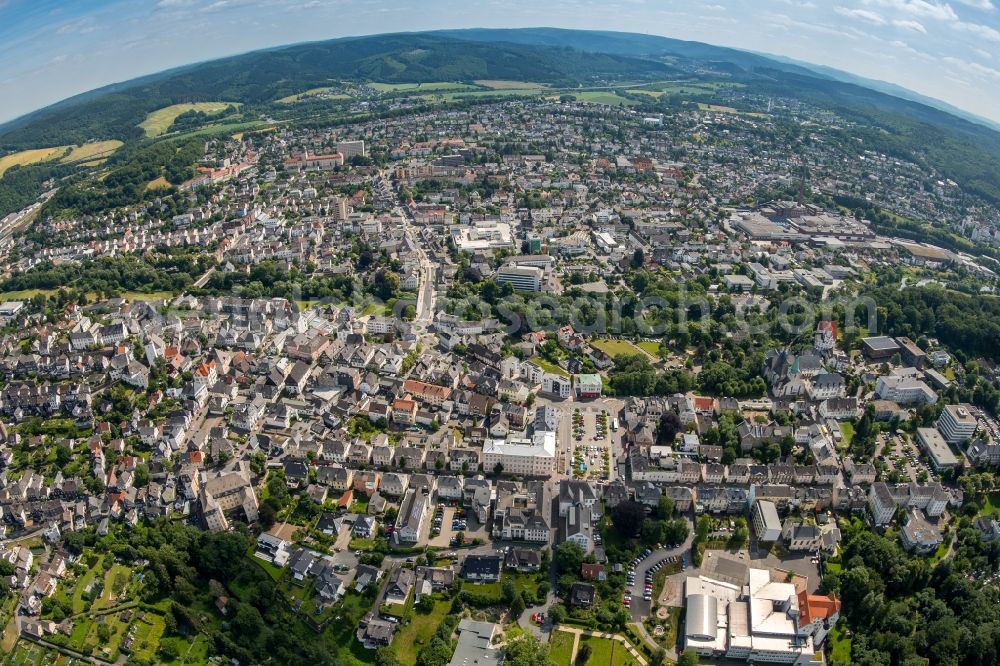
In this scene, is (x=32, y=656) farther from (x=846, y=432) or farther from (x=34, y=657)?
(x=846, y=432)

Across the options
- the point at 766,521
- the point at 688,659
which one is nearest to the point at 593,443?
the point at 766,521

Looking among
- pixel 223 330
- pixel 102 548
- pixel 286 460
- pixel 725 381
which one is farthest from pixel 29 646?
pixel 725 381

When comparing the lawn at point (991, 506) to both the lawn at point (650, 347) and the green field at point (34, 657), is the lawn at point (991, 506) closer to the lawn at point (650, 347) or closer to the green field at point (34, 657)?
the lawn at point (650, 347)

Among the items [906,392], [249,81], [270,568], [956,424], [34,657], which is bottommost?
[34,657]

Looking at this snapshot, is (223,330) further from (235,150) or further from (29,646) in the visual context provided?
(235,150)

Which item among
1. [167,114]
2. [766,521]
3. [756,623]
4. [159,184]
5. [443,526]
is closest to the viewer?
[756,623]

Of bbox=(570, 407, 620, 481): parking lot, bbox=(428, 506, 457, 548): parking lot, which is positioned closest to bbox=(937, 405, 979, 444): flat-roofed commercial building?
bbox=(570, 407, 620, 481): parking lot

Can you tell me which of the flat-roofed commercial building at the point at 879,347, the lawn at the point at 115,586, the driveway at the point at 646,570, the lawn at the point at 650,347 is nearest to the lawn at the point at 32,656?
the lawn at the point at 115,586
